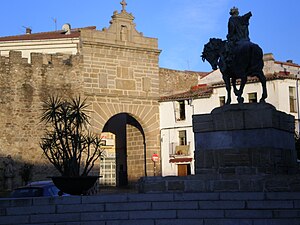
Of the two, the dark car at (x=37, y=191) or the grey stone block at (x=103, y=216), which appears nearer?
the grey stone block at (x=103, y=216)

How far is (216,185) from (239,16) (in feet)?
12.8

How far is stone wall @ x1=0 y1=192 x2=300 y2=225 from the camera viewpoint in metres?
8.56

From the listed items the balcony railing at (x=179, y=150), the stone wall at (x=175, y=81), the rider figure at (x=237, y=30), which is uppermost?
the stone wall at (x=175, y=81)

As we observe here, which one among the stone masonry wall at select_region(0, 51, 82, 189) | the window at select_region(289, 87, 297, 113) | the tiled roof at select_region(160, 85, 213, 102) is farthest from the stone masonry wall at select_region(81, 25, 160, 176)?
the window at select_region(289, 87, 297, 113)

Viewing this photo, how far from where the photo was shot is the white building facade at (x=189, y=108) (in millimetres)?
31219

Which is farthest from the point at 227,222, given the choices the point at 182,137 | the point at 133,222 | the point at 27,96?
the point at 182,137

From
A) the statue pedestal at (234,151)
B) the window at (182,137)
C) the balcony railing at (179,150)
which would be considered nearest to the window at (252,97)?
the window at (182,137)

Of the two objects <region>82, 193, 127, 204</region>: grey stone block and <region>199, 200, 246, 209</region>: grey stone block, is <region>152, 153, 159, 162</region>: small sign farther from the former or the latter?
<region>199, 200, 246, 209</region>: grey stone block

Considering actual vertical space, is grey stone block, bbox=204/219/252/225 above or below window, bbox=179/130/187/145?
below

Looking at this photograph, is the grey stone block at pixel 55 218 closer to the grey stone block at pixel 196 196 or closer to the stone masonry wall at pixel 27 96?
the grey stone block at pixel 196 196

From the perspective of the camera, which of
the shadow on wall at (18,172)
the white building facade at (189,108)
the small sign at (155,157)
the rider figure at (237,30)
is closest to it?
the rider figure at (237,30)

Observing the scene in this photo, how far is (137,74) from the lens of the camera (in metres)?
30.7

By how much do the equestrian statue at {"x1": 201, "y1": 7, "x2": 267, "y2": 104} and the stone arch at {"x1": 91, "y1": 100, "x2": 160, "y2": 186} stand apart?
59.8 feet

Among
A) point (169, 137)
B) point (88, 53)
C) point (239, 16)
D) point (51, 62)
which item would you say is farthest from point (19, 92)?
point (239, 16)
